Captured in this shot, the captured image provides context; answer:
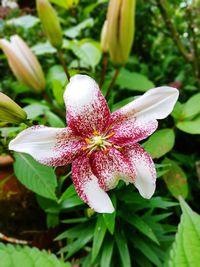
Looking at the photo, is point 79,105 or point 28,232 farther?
point 28,232

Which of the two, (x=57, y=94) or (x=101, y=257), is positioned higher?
(x=57, y=94)

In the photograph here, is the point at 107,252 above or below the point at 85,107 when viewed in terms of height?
below

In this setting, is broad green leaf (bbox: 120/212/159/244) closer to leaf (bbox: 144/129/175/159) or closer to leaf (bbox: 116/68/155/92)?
leaf (bbox: 144/129/175/159)

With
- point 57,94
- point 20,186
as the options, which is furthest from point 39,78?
point 20,186

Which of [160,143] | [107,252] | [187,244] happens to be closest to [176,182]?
[160,143]

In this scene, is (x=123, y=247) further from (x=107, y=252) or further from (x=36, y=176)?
(x=36, y=176)

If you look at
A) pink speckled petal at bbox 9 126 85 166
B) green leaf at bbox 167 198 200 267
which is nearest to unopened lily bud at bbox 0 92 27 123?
pink speckled petal at bbox 9 126 85 166

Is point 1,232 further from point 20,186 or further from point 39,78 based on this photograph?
point 39,78

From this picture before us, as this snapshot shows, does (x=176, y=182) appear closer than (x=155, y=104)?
No
